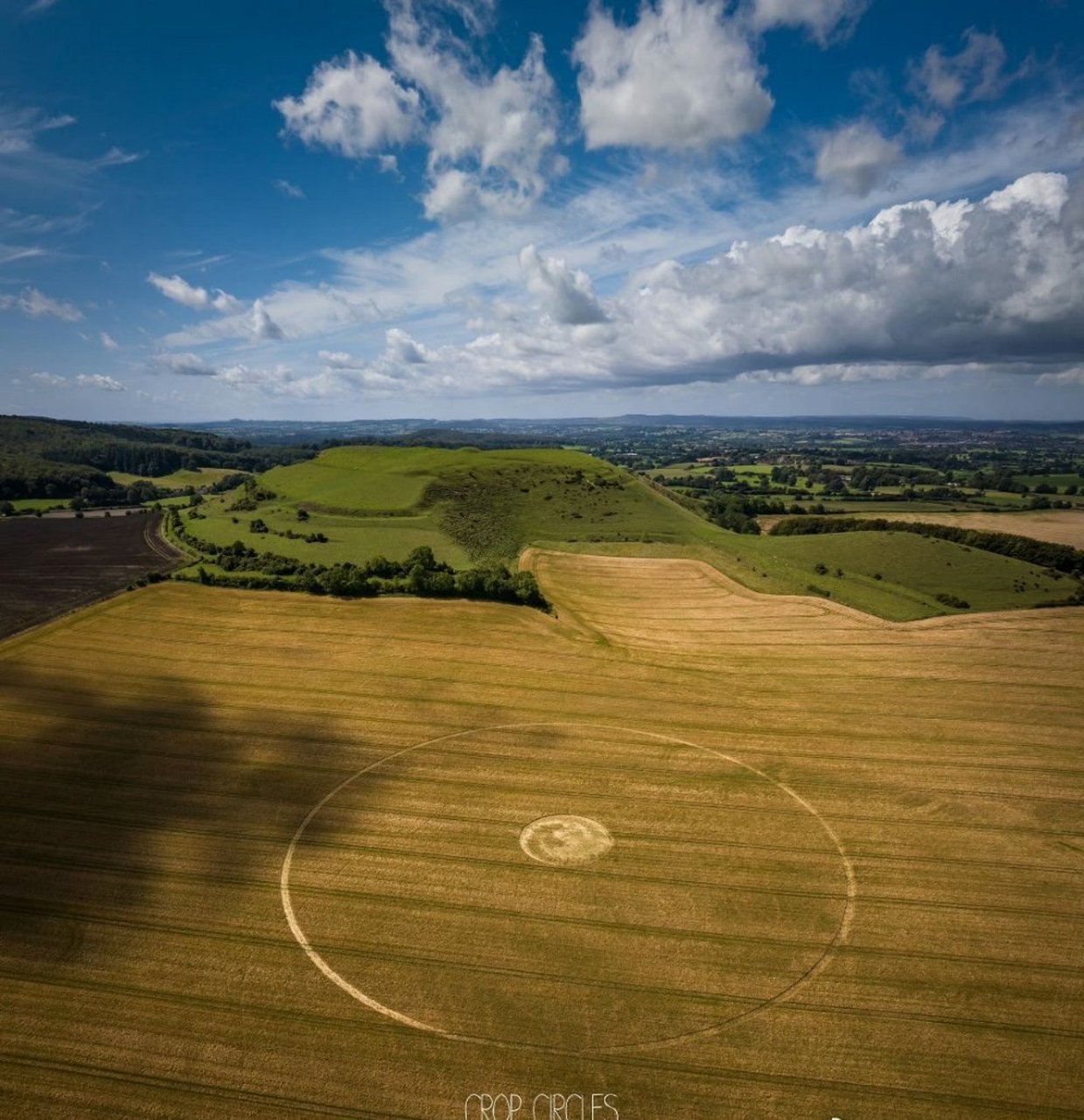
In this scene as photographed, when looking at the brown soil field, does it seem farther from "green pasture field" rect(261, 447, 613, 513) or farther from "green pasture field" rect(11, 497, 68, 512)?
"green pasture field" rect(11, 497, 68, 512)

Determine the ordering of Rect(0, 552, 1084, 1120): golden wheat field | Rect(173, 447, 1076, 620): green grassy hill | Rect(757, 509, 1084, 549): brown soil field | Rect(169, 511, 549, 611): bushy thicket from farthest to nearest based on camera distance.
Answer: Rect(757, 509, 1084, 549): brown soil field → Rect(173, 447, 1076, 620): green grassy hill → Rect(169, 511, 549, 611): bushy thicket → Rect(0, 552, 1084, 1120): golden wheat field

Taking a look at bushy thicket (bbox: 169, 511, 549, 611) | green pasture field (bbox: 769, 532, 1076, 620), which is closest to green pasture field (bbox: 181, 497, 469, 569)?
bushy thicket (bbox: 169, 511, 549, 611)

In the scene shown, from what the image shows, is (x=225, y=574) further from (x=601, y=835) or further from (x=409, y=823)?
(x=601, y=835)

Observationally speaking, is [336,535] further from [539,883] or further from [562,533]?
[539,883]

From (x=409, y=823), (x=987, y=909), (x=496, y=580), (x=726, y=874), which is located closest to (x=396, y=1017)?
A: (x=409, y=823)

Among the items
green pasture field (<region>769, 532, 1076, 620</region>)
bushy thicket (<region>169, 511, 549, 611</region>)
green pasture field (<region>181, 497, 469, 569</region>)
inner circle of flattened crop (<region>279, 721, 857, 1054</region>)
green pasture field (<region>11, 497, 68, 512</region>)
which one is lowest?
inner circle of flattened crop (<region>279, 721, 857, 1054</region>)

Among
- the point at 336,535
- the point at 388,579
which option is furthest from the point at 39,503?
the point at 388,579
